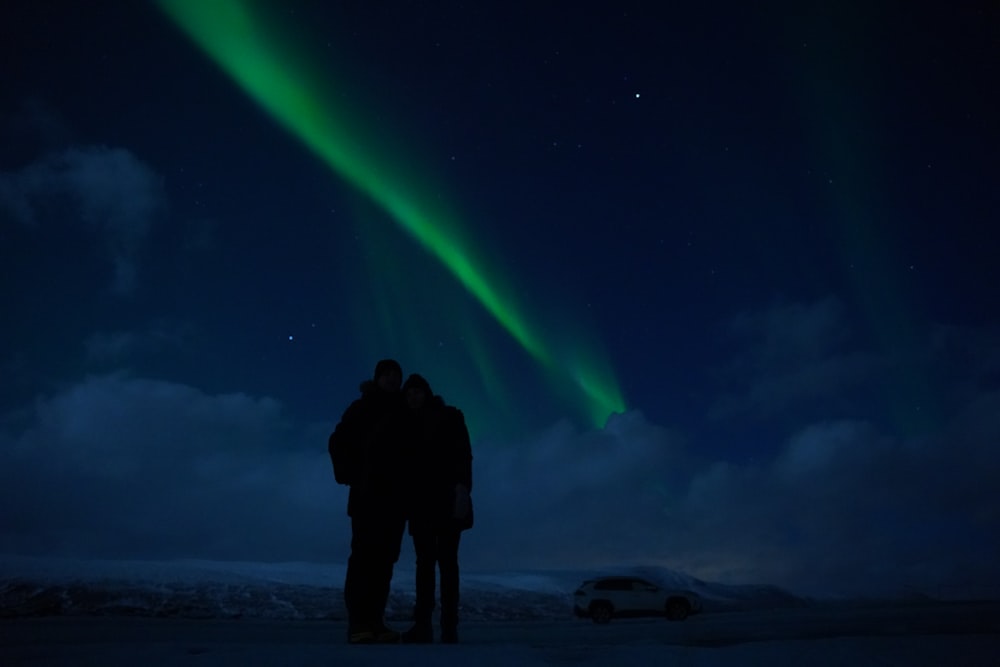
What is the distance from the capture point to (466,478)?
18.5 ft

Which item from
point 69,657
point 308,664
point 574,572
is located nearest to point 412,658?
point 308,664

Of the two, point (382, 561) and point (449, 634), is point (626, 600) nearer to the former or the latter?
point (449, 634)

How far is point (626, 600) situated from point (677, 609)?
199cm

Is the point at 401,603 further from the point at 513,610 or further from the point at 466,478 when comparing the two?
the point at 466,478

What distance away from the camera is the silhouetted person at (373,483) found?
16.9ft

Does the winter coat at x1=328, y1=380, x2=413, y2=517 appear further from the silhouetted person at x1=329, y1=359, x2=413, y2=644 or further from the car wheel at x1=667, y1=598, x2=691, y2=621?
the car wheel at x1=667, y1=598, x2=691, y2=621

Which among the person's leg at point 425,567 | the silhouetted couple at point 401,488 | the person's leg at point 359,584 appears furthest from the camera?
the person's leg at point 425,567

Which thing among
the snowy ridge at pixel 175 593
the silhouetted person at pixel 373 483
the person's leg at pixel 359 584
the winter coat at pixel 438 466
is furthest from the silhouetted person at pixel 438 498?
the snowy ridge at pixel 175 593

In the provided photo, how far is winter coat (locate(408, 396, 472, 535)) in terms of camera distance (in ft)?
18.1

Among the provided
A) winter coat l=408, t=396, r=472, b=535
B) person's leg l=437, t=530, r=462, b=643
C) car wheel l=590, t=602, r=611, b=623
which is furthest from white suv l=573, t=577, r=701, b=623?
winter coat l=408, t=396, r=472, b=535

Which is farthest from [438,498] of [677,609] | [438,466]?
[677,609]

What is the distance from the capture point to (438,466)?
562 centimetres

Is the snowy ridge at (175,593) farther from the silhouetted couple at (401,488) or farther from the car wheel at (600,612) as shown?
the silhouetted couple at (401,488)

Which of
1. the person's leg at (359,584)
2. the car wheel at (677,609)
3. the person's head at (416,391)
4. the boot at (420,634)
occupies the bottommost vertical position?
the boot at (420,634)
